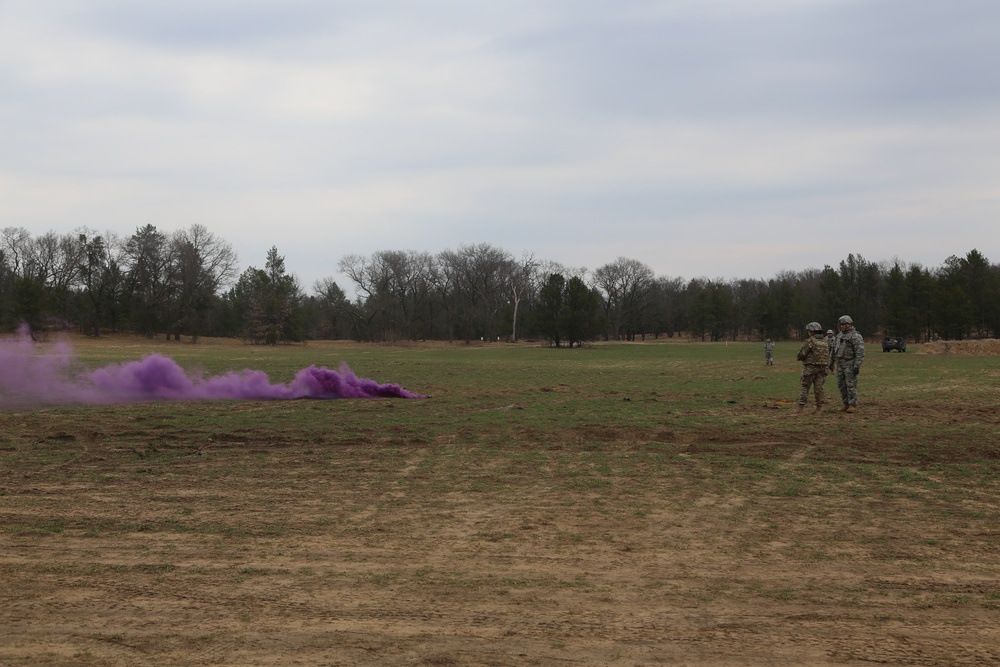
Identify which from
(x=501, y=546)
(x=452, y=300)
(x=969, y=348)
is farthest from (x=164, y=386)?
(x=452, y=300)

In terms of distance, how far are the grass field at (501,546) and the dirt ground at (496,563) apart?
0.09ft

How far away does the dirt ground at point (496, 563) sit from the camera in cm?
462

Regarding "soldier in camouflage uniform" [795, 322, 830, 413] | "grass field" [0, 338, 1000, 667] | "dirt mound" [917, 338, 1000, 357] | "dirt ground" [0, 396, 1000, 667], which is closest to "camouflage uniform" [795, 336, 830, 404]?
"soldier in camouflage uniform" [795, 322, 830, 413]

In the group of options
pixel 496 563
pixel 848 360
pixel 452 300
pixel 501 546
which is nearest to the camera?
pixel 496 563

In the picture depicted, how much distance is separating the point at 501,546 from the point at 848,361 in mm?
13392

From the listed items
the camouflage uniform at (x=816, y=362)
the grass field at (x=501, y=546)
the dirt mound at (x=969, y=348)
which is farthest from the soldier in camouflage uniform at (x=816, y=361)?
the dirt mound at (x=969, y=348)

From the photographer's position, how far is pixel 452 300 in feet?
385

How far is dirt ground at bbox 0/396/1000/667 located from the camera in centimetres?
462

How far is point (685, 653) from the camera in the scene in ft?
14.7

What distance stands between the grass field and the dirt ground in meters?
0.03

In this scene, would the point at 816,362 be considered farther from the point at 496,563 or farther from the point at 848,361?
the point at 496,563

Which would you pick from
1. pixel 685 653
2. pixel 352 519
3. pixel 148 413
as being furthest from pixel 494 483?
pixel 148 413

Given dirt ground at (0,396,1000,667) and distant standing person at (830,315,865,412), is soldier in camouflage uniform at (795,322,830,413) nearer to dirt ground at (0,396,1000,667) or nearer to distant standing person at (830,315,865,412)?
distant standing person at (830,315,865,412)

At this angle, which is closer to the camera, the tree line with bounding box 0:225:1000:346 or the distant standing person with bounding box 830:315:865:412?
the distant standing person with bounding box 830:315:865:412
